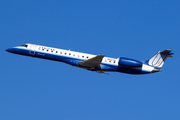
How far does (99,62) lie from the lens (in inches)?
1359

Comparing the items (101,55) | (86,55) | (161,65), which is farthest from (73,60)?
(161,65)

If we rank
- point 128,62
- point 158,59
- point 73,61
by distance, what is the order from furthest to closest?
point 158,59 < point 73,61 < point 128,62

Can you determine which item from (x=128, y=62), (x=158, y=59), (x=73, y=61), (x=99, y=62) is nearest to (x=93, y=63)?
(x=99, y=62)

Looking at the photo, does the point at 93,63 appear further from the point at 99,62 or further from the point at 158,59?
the point at 158,59

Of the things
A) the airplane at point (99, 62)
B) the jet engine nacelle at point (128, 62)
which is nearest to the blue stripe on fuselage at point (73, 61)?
Result: the airplane at point (99, 62)

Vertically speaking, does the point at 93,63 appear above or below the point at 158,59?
below

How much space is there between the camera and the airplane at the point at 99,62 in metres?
35.1

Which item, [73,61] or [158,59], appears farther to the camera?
[158,59]

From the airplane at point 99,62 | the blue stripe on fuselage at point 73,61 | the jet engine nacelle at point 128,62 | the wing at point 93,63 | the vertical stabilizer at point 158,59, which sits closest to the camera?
the wing at point 93,63

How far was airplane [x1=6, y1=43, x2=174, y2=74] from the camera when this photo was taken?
35.1 m

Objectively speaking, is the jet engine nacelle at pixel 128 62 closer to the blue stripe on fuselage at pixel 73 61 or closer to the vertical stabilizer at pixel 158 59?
the blue stripe on fuselage at pixel 73 61

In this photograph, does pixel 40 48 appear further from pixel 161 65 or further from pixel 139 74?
pixel 161 65

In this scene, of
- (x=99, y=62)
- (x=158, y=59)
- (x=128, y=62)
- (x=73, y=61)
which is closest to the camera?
(x=99, y=62)

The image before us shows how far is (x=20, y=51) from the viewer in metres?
37.5
